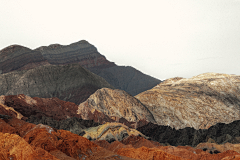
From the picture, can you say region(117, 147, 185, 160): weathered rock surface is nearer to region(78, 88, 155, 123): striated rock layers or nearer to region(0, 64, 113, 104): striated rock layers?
region(78, 88, 155, 123): striated rock layers

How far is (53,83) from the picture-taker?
110 m

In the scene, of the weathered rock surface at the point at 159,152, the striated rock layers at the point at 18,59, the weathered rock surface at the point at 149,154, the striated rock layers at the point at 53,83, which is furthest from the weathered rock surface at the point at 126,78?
the weathered rock surface at the point at 149,154

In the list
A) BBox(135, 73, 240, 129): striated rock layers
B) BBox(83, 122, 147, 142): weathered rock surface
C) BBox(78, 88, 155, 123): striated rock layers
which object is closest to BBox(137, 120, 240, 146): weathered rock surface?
BBox(78, 88, 155, 123): striated rock layers

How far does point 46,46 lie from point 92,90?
292 feet

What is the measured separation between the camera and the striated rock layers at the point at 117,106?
80.4m

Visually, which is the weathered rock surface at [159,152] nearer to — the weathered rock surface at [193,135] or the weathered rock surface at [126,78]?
the weathered rock surface at [193,135]

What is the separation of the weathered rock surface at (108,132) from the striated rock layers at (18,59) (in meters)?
93.5

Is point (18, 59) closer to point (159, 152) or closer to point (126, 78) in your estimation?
point (126, 78)

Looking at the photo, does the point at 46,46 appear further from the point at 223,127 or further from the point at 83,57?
the point at 223,127

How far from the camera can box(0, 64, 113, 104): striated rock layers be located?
336ft

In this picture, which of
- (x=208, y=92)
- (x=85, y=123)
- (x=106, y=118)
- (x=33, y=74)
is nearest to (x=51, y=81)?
(x=33, y=74)

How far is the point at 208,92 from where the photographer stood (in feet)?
357

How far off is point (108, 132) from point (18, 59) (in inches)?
4070

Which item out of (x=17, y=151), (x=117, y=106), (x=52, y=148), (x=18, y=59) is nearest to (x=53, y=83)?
(x=117, y=106)
